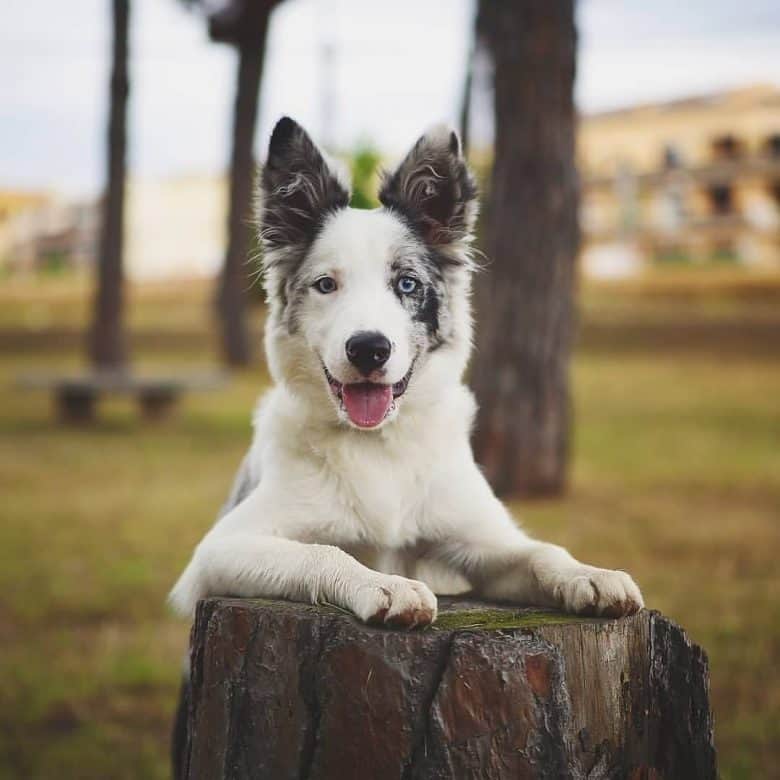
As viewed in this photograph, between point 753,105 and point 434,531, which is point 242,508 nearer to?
point 434,531

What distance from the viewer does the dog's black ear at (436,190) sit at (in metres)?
3.65

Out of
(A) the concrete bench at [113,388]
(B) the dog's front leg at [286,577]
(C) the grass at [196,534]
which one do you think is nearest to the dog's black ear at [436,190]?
(B) the dog's front leg at [286,577]

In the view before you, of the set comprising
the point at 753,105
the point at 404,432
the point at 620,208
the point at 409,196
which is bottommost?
the point at 404,432

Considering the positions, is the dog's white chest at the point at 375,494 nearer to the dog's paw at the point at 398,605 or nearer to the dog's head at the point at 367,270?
the dog's head at the point at 367,270

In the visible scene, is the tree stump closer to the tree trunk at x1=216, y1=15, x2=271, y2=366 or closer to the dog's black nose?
the dog's black nose

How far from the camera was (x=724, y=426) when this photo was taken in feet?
47.2

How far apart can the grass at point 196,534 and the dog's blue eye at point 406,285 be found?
2723 millimetres

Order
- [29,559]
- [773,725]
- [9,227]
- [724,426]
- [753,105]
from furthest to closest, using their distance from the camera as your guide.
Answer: [9,227] → [753,105] → [724,426] → [29,559] → [773,725]

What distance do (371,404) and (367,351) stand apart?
0.67 ft

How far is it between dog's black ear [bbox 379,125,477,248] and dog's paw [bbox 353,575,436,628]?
1.32 metres

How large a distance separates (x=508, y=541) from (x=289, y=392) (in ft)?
2.78

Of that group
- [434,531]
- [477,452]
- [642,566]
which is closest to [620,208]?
[477,452]

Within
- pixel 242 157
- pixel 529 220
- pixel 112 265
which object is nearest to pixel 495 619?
pixel 529 220

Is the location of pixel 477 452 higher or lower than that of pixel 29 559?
higher
